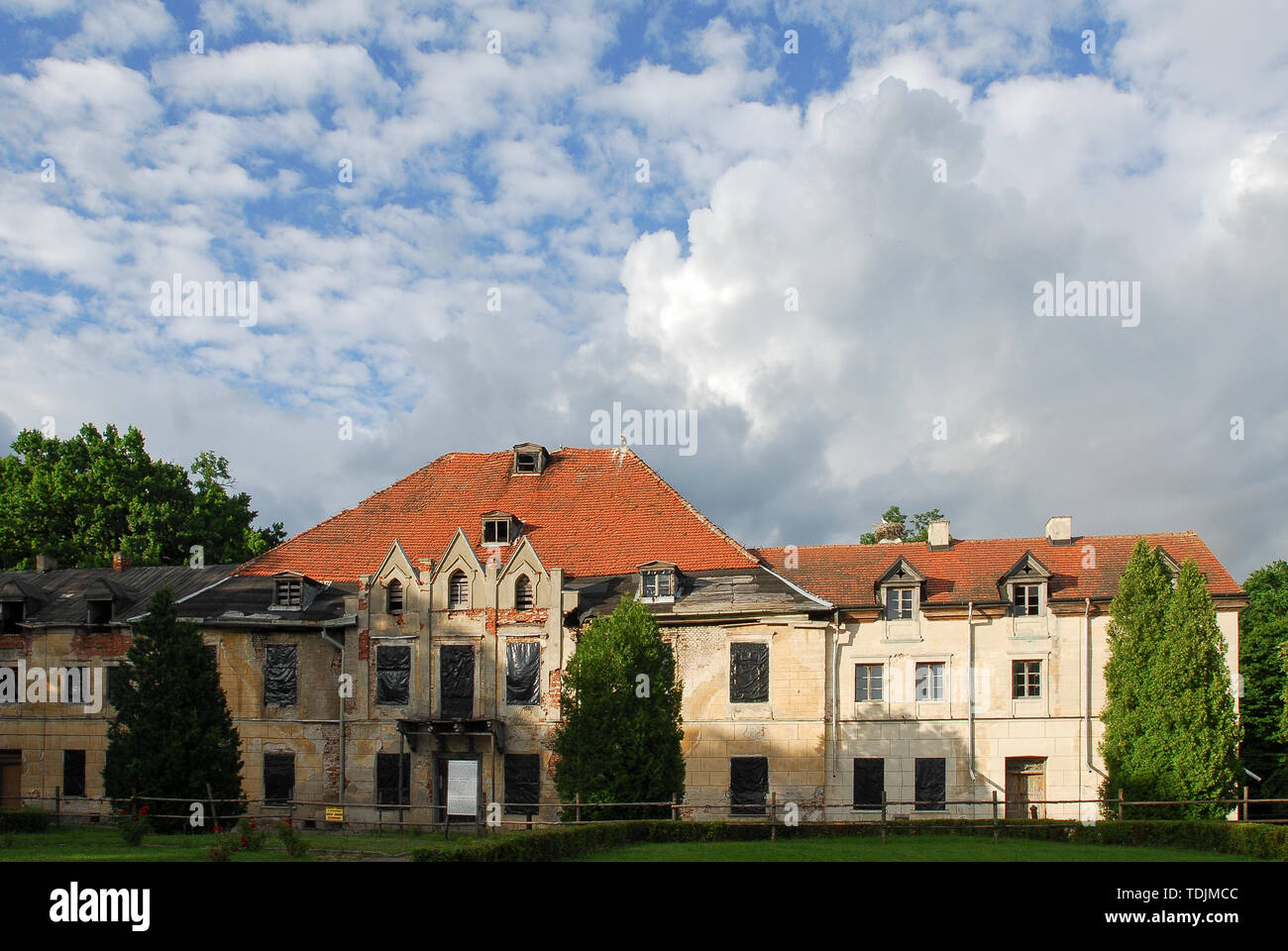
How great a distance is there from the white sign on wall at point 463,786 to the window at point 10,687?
58.1 ft

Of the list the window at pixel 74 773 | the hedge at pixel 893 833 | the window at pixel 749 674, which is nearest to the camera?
the hedge at pixel 893 833

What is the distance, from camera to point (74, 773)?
42688 mm

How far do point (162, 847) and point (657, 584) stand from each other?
18.4m

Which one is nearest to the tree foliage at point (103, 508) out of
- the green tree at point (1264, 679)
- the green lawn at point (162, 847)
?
the green lawn at point (162, 847)

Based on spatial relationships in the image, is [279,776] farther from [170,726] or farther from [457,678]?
[170,726]

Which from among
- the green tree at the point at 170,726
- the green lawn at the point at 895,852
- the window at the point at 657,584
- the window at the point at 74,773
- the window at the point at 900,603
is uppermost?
the window at the point at 657,584

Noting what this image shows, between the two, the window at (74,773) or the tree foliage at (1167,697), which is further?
the window at (74,773)

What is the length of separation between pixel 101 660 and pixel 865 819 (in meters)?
29.0

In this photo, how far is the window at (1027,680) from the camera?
38.6m

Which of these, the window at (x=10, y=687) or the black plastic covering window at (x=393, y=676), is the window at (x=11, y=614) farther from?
the black plastic covering window at (x=393, y=676)

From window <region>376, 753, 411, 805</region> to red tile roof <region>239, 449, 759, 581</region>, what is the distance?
728cm
